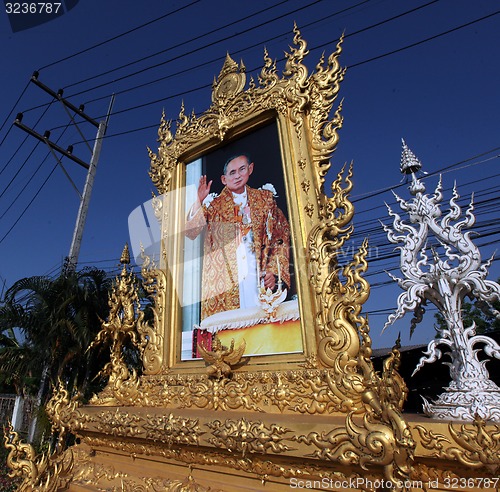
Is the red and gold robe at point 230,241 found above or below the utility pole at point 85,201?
below

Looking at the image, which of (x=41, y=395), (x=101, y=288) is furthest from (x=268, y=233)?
(x=41, y=395)

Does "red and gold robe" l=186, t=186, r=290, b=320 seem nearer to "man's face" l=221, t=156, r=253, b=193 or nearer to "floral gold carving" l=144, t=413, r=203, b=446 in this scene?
"man's face" l=221, t=156, r=253, b=193

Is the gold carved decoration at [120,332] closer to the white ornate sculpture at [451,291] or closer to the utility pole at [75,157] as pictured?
the white ornate sculpture at [451,291]

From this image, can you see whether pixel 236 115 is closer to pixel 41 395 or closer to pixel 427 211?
pixel 427 211

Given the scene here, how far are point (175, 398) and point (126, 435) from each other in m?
0.38

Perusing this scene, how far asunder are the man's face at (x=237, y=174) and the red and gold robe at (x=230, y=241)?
6cm

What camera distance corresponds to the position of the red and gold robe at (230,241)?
2.45 m

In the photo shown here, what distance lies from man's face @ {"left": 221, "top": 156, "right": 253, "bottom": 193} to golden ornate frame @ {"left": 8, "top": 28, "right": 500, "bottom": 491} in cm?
26

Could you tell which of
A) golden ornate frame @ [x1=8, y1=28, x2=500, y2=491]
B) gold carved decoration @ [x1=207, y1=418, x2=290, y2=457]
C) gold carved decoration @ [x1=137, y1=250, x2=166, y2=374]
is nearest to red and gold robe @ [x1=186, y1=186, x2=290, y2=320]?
golden ornate frame @ [x1=8, y1=28, x2=500, y2=491]

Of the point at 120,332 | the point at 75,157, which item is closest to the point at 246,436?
the point at 120,332

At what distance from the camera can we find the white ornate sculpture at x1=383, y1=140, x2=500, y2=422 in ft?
4.73

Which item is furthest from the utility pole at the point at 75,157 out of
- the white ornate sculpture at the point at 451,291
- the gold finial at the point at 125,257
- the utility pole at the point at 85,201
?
the white ornate sculpture at the point at 451,291

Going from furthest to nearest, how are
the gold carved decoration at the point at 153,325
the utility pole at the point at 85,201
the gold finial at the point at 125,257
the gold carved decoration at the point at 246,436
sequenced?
1. the utility pole at the point at 85,201
2. the gold finial at the point at 125,257
3. the gold carved decoration at the point at 153,325
4. the gold carved decoration at the point at 246,436

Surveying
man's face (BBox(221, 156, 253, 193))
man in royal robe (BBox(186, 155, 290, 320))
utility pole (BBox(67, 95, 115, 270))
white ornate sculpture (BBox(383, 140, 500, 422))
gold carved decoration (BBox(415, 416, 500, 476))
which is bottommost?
gold carved decoration (BBox(415, 416, 500, 476))
